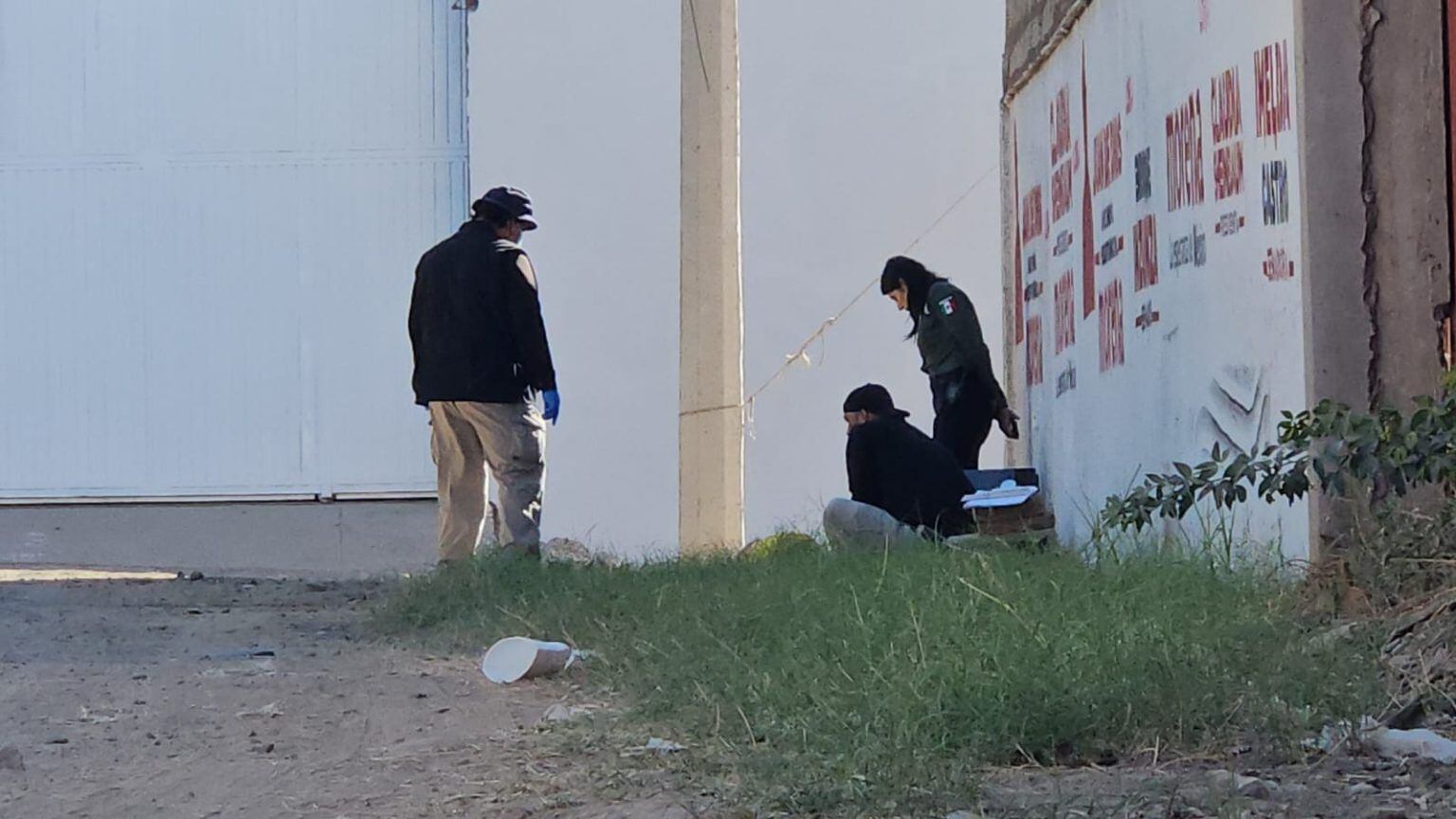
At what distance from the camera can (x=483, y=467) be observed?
301 inches

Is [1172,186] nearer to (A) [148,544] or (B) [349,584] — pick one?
(B) [349,584]

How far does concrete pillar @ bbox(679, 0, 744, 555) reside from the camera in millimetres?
8477

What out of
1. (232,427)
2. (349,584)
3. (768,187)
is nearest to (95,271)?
(232,427)

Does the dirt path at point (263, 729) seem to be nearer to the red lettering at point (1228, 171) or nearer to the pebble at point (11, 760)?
the pebble at point (11, 760)

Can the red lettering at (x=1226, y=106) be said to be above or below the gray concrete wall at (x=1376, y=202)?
above

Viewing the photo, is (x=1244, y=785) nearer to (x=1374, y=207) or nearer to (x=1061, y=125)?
(x=1374, y=207)

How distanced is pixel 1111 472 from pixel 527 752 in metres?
4.16

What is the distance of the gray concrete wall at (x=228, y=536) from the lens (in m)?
11.8

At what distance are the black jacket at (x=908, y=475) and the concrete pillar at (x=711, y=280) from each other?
1.14 metres

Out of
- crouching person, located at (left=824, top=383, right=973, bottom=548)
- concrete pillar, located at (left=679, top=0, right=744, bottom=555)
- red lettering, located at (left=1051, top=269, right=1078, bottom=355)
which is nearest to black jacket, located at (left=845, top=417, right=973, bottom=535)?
crouching person, located at (left=824, top=383, right=973, bottom=548)

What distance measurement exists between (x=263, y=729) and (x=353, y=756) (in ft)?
1.57

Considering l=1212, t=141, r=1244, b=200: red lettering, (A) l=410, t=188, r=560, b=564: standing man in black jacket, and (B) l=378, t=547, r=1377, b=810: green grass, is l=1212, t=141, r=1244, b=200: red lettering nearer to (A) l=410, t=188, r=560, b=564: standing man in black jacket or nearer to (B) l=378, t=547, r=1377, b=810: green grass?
(B) l=378, t=547, r=1377, b=810: green grass

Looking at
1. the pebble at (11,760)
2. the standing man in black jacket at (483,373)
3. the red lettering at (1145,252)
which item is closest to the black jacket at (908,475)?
the red lettering at (1145,252)

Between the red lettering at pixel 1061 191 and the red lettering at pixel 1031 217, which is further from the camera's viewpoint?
the red lettering at pixel 1031 217
